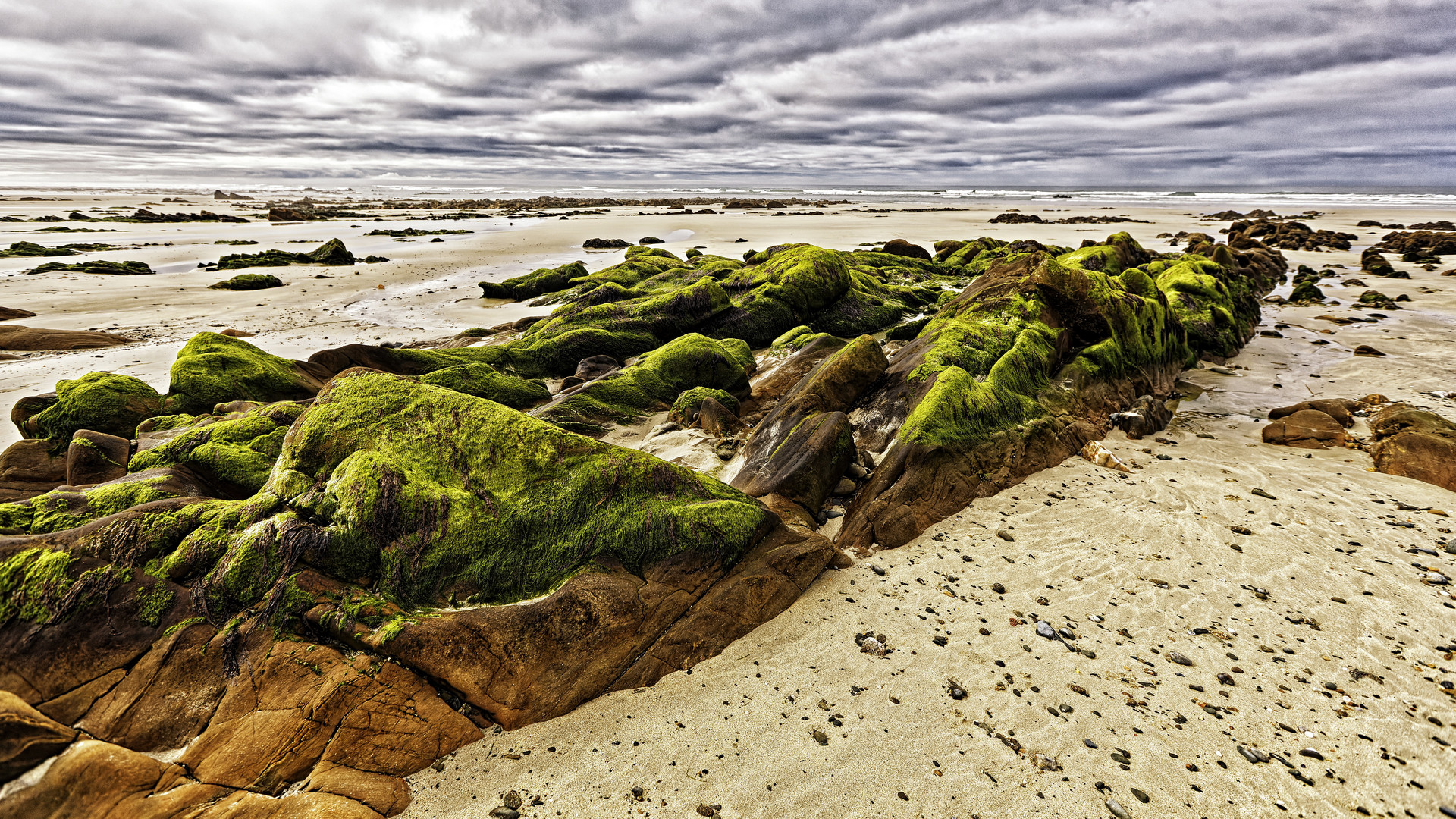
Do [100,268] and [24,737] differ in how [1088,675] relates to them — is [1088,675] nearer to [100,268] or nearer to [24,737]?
[24,737]

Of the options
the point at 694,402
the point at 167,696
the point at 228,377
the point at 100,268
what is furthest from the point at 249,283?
the point at 167,696

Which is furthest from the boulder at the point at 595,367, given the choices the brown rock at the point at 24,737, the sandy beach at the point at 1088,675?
Answer: the brown rock at the point at 24,737

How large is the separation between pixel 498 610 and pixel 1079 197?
4811 inches

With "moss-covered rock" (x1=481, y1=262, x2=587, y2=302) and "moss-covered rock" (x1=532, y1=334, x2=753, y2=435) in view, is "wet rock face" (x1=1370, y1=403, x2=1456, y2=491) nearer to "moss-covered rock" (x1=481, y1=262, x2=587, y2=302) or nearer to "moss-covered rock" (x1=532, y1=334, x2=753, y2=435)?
"moss-covered rock" (x1=532, y1=334, x2=753, y2=435)

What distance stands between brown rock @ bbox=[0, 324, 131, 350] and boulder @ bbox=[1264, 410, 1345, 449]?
25.5 m

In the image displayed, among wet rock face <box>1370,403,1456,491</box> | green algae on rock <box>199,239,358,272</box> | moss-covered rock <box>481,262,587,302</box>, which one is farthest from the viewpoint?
green algae on rock <box>199,239,358,272</box>

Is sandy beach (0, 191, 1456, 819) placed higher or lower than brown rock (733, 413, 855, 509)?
lower

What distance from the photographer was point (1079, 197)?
102m

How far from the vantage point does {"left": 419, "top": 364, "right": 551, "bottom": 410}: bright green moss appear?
11078mm

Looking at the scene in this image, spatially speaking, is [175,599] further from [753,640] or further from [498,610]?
[753,640]

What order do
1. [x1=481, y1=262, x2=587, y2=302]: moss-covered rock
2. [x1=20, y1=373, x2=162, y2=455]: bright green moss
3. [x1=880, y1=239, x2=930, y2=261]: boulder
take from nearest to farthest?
[x1=20, y1=373, x2=162, y2=455]: bright green moss → [x1=481, y1=262, x2=587, y2=302]: moss-covered rock → [x1=880, y1=239, x2=930, y2=261]: boulder

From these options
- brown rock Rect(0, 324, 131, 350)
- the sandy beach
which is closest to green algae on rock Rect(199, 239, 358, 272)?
brown rock Rect(0, 324, 131, 350)

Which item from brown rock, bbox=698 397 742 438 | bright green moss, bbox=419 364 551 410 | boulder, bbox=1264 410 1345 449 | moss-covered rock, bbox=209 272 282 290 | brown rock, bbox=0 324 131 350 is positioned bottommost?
boulder, bbox=1264 410 1345 449

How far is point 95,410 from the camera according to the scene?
8414mm
